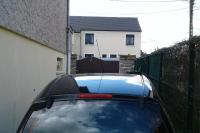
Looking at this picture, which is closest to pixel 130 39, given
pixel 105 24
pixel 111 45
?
pixel 111 45

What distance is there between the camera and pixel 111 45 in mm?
51344

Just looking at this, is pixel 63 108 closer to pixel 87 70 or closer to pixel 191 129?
pixel 191 129

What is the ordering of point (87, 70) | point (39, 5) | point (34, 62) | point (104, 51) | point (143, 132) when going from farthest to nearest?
point (104, 51) < point (87, 70) < point (39, 5) < point (34, 62) < point (143, 132)

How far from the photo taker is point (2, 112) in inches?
323

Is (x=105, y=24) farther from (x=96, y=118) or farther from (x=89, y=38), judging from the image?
(x=96, y=118)

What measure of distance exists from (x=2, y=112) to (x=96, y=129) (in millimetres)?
4441

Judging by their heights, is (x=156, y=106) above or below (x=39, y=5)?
below

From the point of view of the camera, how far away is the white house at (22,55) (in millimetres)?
8406

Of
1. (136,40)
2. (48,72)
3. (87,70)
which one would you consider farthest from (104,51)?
(48,72)

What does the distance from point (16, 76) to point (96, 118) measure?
5.45 metres

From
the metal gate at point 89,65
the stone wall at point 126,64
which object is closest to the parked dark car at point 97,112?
the metal gate at point 89,65

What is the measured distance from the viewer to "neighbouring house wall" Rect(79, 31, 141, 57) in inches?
2018

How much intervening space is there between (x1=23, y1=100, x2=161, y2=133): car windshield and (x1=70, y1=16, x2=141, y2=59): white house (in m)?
46.1

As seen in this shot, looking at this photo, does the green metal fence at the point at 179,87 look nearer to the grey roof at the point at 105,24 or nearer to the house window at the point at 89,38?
the house window at the point at 89,38
